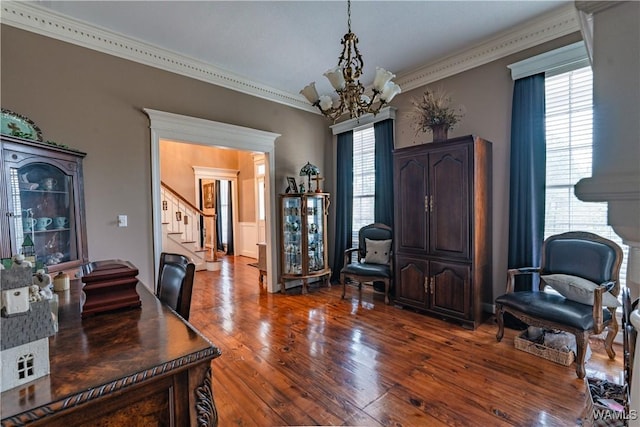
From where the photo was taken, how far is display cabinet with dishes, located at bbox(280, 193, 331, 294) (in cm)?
457

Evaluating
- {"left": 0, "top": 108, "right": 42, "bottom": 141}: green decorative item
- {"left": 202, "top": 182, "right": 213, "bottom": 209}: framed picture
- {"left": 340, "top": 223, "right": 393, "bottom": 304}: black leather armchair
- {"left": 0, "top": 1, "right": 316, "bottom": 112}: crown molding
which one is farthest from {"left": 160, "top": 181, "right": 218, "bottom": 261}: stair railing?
{"left": 0, "top": 108, "right": 42, "bottom": 141}: green decorative item

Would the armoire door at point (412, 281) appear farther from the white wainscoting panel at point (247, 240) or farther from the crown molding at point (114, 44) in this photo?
the white wainscoting panel at point (247, 240)

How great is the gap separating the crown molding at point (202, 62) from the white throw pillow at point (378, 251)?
87.2 inches

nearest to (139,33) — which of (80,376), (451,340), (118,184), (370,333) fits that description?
(118,184)

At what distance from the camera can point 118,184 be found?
322 centimetres

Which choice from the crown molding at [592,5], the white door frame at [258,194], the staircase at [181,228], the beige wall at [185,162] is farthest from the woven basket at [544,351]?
the beige wall at [185,162]

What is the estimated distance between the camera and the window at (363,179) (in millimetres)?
4711

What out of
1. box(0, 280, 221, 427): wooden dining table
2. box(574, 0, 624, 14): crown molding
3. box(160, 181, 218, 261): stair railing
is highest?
box(574, 0, 624, 14): crown molding

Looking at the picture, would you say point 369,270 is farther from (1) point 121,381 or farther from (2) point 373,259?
(1) point 121,381

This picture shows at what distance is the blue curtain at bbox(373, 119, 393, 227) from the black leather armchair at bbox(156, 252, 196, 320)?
322cm

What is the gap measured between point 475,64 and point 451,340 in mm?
3111

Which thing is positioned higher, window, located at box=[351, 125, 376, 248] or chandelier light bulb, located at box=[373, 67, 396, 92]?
chandelier light bulb, located at box=[373, 67, 396, 92]

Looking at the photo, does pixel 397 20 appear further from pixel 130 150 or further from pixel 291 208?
pixel 130 150

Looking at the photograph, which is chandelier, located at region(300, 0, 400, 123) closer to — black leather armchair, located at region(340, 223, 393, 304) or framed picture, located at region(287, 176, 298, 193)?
black leather armchair, located at region(340, 223, 393, 304)
